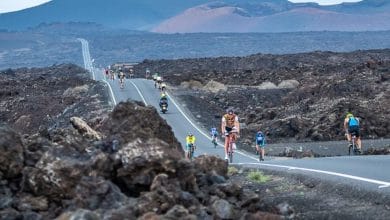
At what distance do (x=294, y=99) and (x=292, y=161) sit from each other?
3362 centimetres

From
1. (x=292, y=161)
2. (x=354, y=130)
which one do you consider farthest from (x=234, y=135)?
(x=354, y=130)

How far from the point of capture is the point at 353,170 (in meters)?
15.8

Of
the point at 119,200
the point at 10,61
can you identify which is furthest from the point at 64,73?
the point at 119,200

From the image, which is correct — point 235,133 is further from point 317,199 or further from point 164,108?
point 164,108

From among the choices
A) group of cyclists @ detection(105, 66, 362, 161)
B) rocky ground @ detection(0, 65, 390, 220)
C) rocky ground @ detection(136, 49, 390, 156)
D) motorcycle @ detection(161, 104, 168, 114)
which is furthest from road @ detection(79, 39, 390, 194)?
rocky ground @ detection(0, 65, 390, 220)

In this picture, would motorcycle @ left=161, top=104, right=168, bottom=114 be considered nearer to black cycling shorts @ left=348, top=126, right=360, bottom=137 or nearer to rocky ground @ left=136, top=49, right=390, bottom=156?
rocky ground @ left=136, top=49, right=390, bottom=156

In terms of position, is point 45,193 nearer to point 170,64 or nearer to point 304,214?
point 304,214

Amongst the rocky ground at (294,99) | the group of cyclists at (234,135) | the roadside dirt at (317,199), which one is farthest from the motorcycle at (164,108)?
the roadside dirt at (317,199)

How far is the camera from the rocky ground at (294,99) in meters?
42.9

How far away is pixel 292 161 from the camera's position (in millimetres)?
22641

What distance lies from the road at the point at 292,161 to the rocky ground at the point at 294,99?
5.69 ft

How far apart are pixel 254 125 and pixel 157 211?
39993 millimetres

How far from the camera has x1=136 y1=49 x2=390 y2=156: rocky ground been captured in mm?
42906

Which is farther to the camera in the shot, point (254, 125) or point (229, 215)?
point (254, 125)
